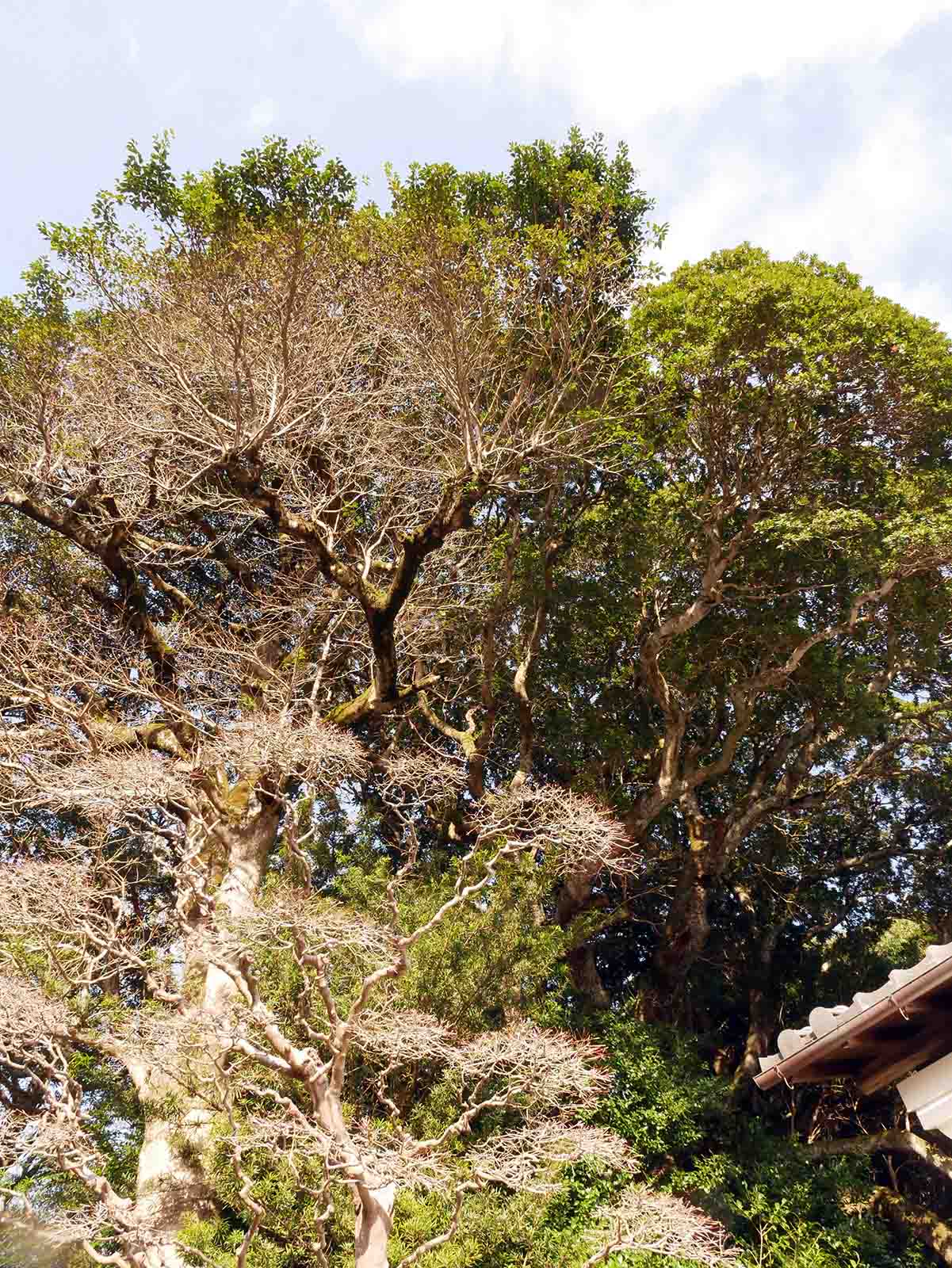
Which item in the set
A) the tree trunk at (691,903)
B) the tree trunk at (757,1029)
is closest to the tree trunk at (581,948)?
the tree trunk at (691,903)

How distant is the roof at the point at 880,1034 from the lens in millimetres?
3854

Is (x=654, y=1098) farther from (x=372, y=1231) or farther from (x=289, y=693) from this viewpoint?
(x=289, y=693)

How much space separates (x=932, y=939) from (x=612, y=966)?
5.17 m

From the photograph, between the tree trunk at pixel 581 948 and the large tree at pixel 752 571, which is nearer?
the large tree at pixel 752 571

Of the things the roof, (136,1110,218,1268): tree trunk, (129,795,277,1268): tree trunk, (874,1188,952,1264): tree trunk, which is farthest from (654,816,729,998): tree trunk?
(136,1110,218,1268): tree trunk

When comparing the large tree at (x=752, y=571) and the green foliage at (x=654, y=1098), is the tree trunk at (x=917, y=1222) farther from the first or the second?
the large tree at (x=752, y=571)

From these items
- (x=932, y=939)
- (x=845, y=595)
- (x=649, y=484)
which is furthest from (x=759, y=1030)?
(x=649, y=484)

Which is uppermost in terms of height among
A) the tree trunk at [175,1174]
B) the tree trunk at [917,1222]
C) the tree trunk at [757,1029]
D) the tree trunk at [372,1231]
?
the tree trunk at [175,1174]

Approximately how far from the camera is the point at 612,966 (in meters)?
13.6

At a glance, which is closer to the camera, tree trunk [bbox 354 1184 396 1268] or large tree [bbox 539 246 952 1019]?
tree trunk [bbox 354 1184 396 1268]

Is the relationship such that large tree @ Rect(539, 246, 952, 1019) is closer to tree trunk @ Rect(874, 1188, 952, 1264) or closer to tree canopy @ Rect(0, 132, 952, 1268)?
tree canopy @ Rect(0, 132, 952, 1268)

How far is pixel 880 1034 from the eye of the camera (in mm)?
4320

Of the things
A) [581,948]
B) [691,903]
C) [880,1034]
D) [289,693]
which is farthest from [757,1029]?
[880,1034]

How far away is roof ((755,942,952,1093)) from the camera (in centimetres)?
385
